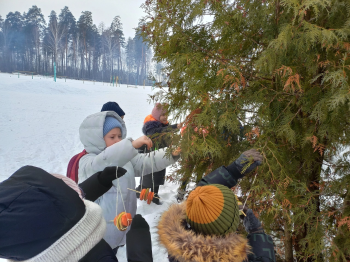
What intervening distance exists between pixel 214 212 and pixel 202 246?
7.1 inches

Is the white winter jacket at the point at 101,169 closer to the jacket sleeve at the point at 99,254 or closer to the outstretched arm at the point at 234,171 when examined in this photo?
the outstretched arm at the point at 234,171

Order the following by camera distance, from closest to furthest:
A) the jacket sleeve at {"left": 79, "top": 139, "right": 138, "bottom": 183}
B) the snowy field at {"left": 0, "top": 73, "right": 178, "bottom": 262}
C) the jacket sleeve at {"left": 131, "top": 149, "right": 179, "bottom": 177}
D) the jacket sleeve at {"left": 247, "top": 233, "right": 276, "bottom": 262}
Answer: the jacket sleeve at {"left": 247, "top": 233, "right": 276, "bottom": 262} → the jacket sleeve at {"left": 79, "top": 139, "right": 138, "bottom": 183} → the jacket sleeve at {"left": 131, "top": 149, "right": 179, "bottom": 177} → the snowy field at {"left": 0, "top": 73, "right": 178, "bottom": 262}

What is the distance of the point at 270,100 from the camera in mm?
2000

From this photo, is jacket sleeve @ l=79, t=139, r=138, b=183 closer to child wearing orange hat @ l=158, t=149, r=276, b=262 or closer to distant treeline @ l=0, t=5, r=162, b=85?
child wearing orange hat @ l=158, t=149, r=276, b=262

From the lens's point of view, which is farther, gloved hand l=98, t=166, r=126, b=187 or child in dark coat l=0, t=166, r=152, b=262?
gloved hand l=98, t=166, r=126, b=187

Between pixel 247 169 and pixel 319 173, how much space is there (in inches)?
35.7

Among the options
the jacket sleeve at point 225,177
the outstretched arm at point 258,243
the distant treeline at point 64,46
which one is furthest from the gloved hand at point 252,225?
the distant treeline at point 64,46

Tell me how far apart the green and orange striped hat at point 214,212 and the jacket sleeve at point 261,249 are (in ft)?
0.85

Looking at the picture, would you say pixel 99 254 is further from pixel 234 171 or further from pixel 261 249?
pixel 234 171

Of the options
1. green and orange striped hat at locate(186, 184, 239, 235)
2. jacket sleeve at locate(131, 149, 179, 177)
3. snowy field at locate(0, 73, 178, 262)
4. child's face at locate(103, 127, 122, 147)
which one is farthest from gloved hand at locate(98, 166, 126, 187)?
snowy field at locate(0, 73, 178, 262)

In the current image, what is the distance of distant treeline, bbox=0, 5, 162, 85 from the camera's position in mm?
28750

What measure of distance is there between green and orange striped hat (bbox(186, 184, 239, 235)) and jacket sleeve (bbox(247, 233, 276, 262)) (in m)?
0.26

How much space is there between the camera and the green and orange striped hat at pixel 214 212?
3.78 ft

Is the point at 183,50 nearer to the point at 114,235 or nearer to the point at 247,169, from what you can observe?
the point at 247,169
